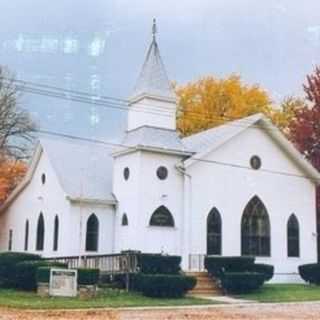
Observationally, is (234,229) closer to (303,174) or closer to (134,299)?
(303,174)

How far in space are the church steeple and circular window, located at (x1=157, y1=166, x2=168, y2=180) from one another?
224cm

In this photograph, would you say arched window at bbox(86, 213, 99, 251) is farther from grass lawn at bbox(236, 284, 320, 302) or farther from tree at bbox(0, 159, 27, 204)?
tree at bbox(0, 159, 27, 204)

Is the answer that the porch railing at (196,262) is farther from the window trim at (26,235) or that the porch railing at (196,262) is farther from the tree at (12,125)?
the tree at (12,125)

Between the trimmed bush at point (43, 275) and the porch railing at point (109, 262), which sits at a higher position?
the porch railing at point (109, 262)

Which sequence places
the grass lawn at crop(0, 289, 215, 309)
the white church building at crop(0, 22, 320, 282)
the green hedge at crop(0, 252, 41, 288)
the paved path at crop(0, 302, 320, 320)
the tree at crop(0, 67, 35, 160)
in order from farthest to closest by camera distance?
the tree at crop(0, 67, 35, 160), the white church building at crop(0, 22, 320, 282), the green hedge at crop(0, 252, 41, 288), the grass lawn at crop(0, 289, 215, 309), the paved path at crop(0, 302, 320, 320)

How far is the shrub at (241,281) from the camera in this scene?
87.0 feet

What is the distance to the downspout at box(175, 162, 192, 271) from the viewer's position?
29.8m

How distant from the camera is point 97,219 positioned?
3128 cm

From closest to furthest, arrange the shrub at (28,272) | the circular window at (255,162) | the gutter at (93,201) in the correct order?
the shrub at (28,272)
the gutter at (93,201)
the circular window at (255,162)

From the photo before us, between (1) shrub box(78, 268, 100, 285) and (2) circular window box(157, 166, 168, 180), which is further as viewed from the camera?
(2) circular window box(157, 166, 168, 180)

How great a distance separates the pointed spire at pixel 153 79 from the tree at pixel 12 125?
1372 centimetres

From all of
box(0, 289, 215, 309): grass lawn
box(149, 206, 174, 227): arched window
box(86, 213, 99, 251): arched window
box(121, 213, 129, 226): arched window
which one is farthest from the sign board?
box(86, 213, 99, 251): arched window

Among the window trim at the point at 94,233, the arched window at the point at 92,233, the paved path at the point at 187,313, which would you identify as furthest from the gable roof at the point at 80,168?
the paved path at the point at 187,313

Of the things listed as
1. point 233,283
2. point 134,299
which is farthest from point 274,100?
point 134,299
